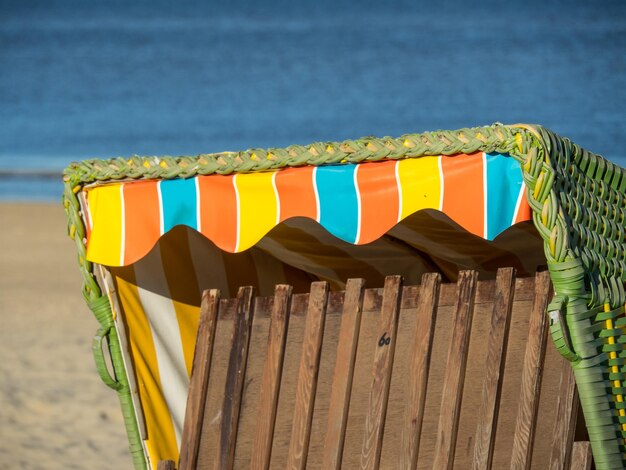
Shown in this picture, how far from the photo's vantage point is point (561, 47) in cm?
3416

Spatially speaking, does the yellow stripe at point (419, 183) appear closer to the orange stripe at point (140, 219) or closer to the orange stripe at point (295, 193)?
the orange stripe at point (295, 193)

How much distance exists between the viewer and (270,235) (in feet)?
11.1

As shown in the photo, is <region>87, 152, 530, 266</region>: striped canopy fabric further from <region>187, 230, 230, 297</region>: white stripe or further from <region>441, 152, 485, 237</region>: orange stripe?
<region>187, 230, 230, 297</region>: white stripe

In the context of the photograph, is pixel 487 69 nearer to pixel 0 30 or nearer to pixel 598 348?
pixel 0 30

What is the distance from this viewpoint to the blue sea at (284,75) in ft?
72.7

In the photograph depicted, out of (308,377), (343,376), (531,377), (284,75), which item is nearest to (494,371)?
(531,377)

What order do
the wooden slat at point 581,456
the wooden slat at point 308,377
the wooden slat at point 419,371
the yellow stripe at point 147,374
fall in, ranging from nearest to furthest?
the wooden slat at point 581,456 < the wooden slat at point 419,371 < the wooden slat at point 308,377 < the yellow stripe at point 147,374

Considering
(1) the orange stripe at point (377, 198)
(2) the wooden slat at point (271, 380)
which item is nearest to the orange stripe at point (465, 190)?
(1) the orange stripe at point (377, 198)

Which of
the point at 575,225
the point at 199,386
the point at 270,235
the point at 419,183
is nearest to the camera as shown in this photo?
the point at 575,225

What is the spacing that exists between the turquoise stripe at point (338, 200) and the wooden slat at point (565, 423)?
2.16 ft

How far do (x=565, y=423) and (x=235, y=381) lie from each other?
0.91 m

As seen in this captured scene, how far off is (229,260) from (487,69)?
28.1 m

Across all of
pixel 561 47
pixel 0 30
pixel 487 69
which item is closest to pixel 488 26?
pixel 561 47

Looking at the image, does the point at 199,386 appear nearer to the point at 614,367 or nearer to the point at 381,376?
the point at 381,376
